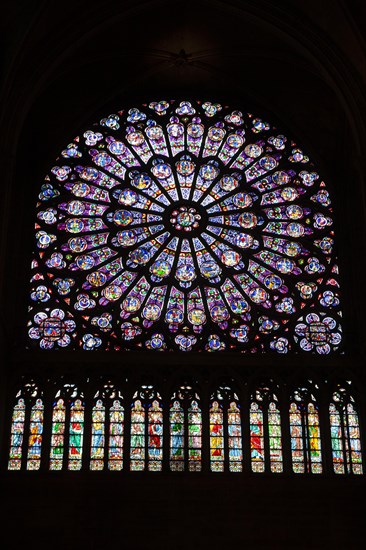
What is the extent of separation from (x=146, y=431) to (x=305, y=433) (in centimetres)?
241

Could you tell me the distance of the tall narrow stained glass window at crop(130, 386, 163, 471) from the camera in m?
13.6

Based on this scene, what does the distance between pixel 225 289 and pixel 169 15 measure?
4.62m

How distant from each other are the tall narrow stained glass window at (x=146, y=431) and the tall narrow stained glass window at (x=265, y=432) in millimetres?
1400

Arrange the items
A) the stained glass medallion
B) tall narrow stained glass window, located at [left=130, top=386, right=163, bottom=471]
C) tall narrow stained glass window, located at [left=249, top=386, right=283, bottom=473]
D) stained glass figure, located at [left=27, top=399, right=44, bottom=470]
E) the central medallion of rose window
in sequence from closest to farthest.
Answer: stained glass figure, located at [left=27, top=399, right=44, bottom=470]
tall narrow stained glass window, located at [left=130, top=386, right=163, bottom=471]
tall narrow stained glass window, located at [left=249, top=386, right=283, bottom=473]
the stained glass medallion
the central medallion of rose window

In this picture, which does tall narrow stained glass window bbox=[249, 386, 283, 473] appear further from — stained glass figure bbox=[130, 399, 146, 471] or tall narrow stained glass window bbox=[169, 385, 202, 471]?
stained glass figure bbox=[130, 399, 146, 471]

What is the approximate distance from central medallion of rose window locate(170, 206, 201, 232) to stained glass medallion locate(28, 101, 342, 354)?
19 mm

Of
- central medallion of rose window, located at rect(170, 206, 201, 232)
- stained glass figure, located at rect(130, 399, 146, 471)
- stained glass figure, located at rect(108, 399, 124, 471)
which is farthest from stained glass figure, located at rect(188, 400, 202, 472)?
central medallion of rose window, located at rect(170, 206, 201, 232)

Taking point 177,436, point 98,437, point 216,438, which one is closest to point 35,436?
point 98,437

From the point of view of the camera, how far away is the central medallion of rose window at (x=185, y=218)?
52.1ft

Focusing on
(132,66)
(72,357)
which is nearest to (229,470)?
(72,357)

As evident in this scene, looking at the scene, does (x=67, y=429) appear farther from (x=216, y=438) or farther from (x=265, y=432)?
(x=265, y=432)

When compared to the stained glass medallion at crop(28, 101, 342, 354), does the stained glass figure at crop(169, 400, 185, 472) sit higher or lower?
lower

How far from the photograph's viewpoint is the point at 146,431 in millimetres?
13836

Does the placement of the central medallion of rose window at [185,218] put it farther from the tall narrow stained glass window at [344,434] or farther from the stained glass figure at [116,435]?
the tall narrow stained glass window at [344,434]
